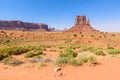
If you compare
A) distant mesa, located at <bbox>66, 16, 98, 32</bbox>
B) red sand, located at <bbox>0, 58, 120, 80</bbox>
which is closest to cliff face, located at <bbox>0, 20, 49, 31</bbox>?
distant mesa, located at <bbox>66, 16, 98, 32</bbox>

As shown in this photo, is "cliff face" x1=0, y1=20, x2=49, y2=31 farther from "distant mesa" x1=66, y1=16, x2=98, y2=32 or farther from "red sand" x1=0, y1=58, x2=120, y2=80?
"red sand" x1=0, y1=58, x2=120, y2=80

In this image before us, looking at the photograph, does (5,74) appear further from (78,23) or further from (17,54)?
(78,23)

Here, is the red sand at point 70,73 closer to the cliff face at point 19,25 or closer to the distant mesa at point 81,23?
the distant mesa at point 81,23

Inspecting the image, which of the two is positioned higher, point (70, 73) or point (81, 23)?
point (81, 23)

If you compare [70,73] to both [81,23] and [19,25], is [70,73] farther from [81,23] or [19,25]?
[19,25]

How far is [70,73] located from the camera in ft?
34.5

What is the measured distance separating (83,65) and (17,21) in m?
137

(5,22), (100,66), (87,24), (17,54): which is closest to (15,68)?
(100,66)

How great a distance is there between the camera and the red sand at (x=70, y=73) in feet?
32.6

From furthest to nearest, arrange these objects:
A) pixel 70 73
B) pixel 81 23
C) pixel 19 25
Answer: pixel 19 25 → pixel 81 23 → pixel 70 73

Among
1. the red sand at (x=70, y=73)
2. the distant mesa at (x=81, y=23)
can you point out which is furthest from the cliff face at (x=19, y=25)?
the red sand at (x=70, y=73)

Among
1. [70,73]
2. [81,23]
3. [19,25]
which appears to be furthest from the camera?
[19,25]

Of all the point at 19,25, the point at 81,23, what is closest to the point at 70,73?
the point at 81,23

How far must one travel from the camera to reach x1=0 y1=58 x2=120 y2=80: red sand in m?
9.94
